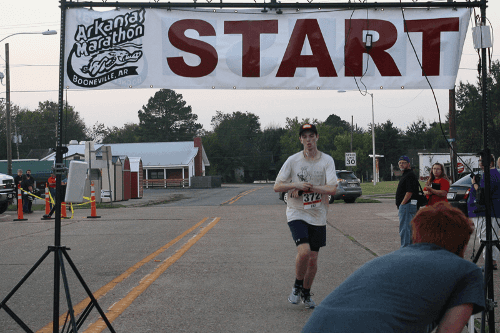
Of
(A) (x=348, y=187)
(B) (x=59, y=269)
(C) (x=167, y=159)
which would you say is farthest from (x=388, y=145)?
(B) (x=59, y=269)

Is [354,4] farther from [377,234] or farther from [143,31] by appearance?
[377,234]

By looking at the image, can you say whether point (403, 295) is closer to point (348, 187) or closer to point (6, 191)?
point (6, 191)

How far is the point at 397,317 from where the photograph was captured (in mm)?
2160

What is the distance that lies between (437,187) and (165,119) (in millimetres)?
108558

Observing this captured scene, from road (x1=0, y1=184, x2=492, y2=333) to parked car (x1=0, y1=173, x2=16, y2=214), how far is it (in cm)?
804

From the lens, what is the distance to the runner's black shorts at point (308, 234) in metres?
5.78

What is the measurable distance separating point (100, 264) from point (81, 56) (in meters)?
4.37

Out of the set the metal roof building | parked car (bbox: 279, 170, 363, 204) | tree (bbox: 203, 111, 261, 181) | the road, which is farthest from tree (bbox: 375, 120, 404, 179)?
the road

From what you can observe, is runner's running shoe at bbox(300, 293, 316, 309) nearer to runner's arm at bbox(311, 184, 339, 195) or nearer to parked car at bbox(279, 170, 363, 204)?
runner's arm at bbox(311, 184, 339, 195)

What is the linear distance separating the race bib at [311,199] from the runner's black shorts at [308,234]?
0.65 feet

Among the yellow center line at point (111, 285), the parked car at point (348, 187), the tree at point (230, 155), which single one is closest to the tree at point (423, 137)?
the tree at point (230, 155)

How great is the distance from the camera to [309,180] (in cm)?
598

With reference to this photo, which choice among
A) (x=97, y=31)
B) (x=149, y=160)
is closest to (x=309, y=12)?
(x=97, y=31)

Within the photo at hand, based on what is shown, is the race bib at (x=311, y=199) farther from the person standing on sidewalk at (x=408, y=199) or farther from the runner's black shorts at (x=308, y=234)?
the person standing on sidewalk at (x=408, y=199)
